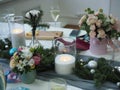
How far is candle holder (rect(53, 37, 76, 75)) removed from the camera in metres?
1.06

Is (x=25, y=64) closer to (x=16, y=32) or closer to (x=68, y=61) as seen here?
(x=68, y=61)

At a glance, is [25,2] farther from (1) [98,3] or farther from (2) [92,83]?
(2) [92,83]

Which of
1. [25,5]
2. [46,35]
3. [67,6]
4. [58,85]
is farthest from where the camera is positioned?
[67,6]

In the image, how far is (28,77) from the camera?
1018 mm

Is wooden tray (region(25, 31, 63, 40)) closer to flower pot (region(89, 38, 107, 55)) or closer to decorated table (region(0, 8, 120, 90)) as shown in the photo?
decorated table (region(0, 8, 120, 90))

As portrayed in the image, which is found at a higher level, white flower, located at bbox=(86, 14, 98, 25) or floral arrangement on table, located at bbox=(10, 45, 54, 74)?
white flower, located at bbox=(86, 14, 98, 25)

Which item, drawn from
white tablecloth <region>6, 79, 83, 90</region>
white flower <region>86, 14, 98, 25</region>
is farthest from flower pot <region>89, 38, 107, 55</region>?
white tablecloth <region>6, 79, 83, 90</region>

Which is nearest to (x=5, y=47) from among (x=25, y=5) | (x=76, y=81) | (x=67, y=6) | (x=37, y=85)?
(x=37, y=85)

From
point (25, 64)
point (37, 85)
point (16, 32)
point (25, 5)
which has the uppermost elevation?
point (25, 5)

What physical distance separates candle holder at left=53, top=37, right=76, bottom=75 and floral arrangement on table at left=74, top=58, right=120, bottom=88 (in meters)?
0.03

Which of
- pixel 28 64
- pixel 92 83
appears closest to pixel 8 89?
pixel 28 64

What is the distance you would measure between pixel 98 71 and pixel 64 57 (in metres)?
0.18

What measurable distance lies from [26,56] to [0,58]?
317mm

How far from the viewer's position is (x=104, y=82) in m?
0.97
